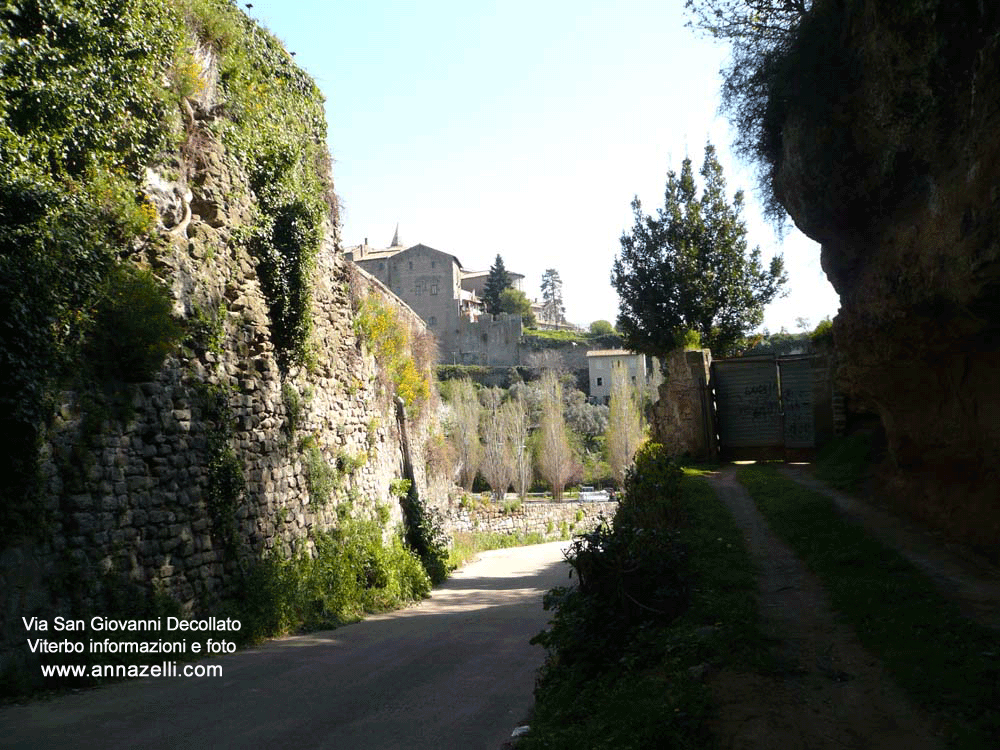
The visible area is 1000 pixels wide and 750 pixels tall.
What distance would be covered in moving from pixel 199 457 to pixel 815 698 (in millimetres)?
7834

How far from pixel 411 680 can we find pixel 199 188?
24.6 ft

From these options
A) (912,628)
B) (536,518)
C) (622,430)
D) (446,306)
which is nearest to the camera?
(912,628)

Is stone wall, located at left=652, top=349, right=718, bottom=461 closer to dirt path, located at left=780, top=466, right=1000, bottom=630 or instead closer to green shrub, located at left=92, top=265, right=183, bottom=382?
dirt path, located at left=780, top=466, right=1000, bottom=630

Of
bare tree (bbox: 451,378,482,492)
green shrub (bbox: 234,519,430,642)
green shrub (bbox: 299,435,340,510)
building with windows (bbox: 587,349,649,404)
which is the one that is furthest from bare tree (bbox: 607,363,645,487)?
green shrub (bbox: 299,435,340,510)

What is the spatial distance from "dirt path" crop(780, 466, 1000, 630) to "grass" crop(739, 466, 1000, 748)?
13 centimetres

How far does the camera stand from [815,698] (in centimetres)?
444

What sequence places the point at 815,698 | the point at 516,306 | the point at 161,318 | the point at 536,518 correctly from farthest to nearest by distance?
the point at 516,306 < the point at 536,518 < the point at 161,318 < the point at 815,698

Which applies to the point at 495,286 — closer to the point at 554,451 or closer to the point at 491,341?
the point at 491,341

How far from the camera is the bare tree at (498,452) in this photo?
42.0m

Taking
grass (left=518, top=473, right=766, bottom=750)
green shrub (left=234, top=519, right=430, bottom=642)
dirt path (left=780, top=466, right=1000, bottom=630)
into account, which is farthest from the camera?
green shrub (left=234, top=519, right=430, bottom=642)

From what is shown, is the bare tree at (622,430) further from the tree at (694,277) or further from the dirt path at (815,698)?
the dirt path at (815,698)

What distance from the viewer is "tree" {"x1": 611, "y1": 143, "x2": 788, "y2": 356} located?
2059cm

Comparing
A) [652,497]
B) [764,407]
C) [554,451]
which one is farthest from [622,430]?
[652,497]

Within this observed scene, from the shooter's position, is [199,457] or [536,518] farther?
[536,518]
